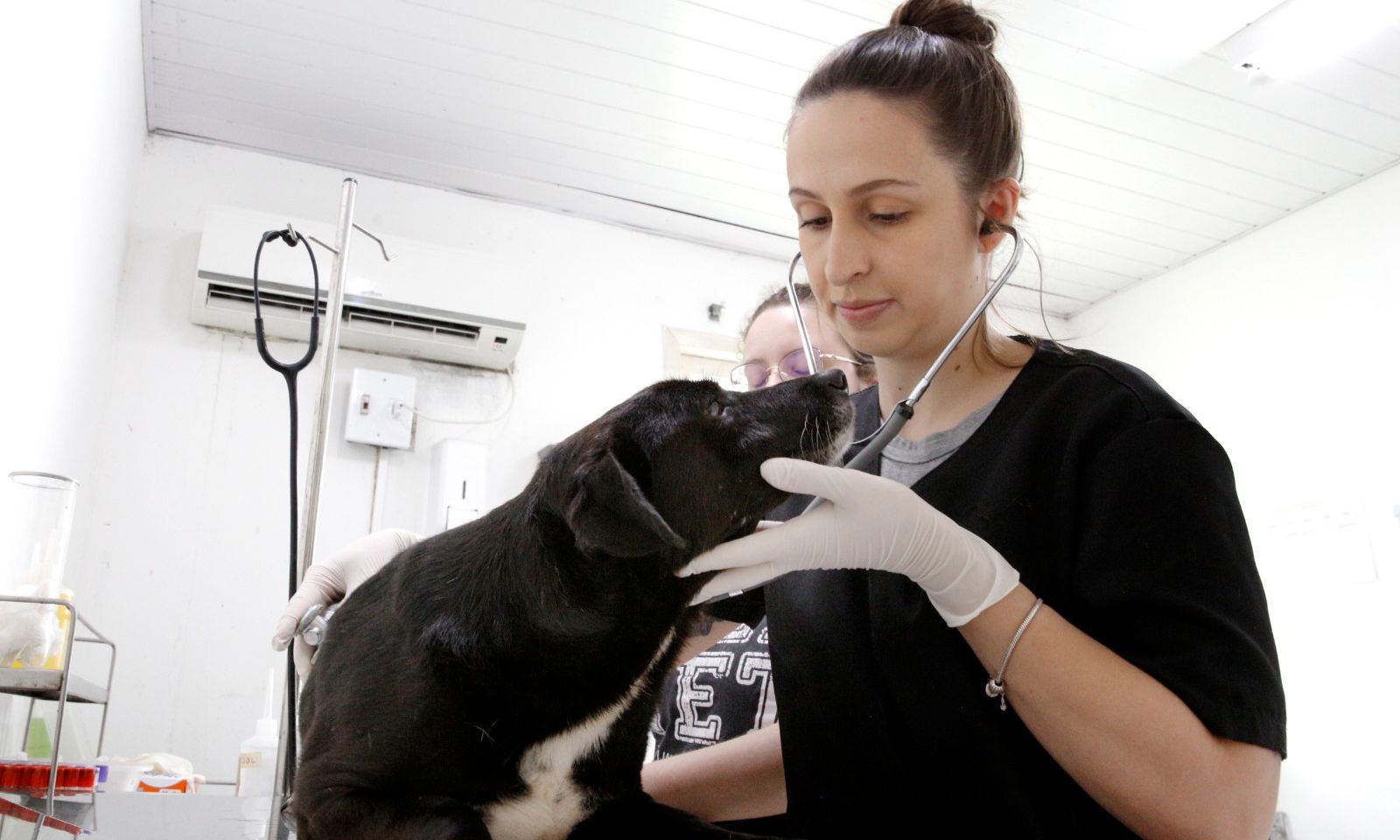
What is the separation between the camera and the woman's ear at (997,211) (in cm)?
128

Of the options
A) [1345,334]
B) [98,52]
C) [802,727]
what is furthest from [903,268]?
[1345,334]

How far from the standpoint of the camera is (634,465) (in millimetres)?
1079

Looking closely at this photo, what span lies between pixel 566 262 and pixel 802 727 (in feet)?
11.3

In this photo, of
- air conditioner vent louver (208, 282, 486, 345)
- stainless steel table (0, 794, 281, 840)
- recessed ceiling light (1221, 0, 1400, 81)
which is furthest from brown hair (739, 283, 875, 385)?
recessed ceiling light (1221, 0, 1400, 81)

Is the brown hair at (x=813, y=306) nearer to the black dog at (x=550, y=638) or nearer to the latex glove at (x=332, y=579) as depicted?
the black dog at (x=550, y=638)

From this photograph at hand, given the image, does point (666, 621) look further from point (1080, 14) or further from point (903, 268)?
point (1080, 14)

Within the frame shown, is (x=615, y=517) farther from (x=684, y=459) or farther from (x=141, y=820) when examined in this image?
(x=141, y=820)

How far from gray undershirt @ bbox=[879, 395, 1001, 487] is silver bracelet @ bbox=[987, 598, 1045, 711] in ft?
0.88

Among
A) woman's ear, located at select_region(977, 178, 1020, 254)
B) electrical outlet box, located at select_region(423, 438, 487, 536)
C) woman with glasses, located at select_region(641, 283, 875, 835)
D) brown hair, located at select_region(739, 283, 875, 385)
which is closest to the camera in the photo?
woman's ear, located at select_region(977, 178, 1020, 254)

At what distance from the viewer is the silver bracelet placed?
3.10 ft

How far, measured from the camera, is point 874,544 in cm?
102

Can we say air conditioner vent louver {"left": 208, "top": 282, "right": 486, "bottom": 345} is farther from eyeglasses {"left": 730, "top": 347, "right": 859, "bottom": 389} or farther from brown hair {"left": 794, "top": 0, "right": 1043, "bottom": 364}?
brown hair {"left": 794, "top": 0, "right": 1043, "bottom": 364}

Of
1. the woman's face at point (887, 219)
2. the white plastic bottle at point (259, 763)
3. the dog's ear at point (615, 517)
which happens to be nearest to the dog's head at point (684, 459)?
the dog's ear at point (615, 517)

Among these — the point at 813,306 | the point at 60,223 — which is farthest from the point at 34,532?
the point at 813,306
